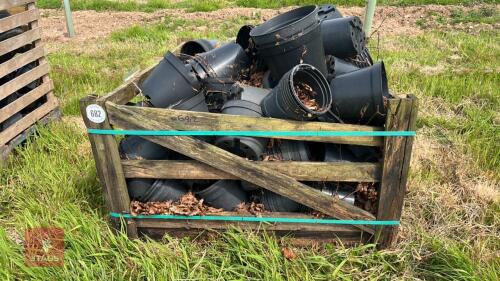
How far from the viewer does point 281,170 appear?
7.80ft

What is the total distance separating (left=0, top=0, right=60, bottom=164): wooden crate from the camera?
3594mm

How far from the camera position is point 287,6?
404 inches

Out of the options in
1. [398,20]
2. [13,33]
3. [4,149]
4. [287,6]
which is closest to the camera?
[4,149]

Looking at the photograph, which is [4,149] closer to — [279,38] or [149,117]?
[149,117]

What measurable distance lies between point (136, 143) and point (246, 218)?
0.83 metres

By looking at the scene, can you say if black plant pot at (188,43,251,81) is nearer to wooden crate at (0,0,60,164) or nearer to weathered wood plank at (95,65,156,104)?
weathered wood plank at (95,65,156,104)

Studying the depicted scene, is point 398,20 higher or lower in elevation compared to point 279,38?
lower

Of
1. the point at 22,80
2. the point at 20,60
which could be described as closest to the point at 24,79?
the point at 22,80

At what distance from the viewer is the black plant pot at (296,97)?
7.18ft

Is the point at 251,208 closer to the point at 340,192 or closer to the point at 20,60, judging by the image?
the point at 340,192

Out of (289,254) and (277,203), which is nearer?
(289,254)

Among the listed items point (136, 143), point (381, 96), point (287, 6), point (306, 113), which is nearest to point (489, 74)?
point (381, 96)

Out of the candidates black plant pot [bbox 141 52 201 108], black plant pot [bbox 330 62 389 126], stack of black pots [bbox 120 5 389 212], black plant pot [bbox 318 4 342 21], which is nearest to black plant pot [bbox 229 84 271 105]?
stack of black pots [bbox 120 5 389 212]

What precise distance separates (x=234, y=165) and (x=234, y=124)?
241 millimetres
